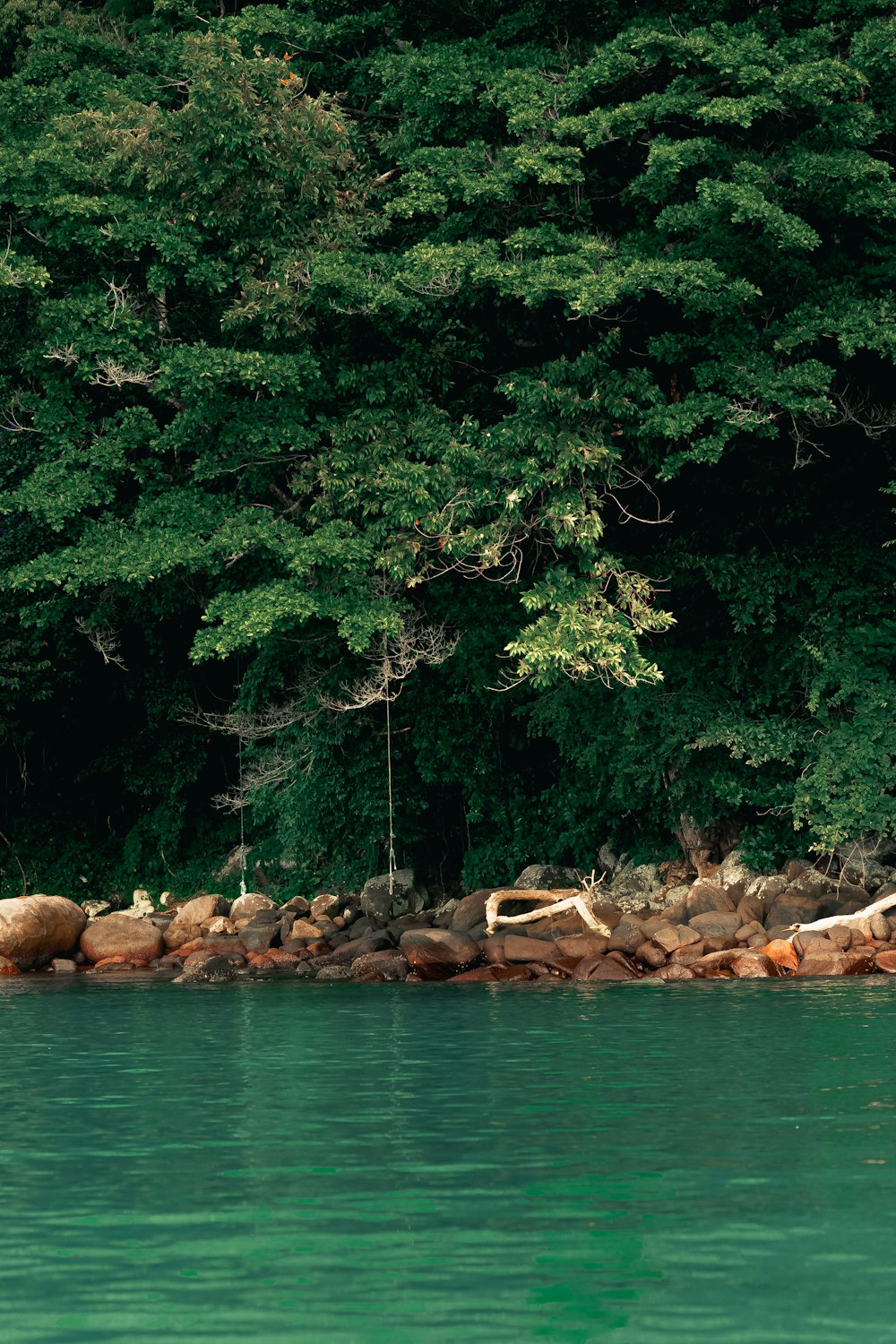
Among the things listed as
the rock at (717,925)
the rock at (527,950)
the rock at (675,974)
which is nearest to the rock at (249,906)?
the rock at (527,950)

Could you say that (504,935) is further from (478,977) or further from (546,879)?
(546,879)

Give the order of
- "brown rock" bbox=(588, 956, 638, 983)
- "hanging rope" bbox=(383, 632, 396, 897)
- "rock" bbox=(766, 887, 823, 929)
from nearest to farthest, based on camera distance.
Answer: "brown rock" bbox=(588, 956, 638, 983), "rock" bbox=(766, 887, 823, 929), "hanging rope" bbox=(383, 632, 396, 897)

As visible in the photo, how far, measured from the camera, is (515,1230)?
6.91m

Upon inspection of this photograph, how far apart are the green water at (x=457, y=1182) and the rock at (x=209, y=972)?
234 inches

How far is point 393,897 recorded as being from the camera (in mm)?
24875

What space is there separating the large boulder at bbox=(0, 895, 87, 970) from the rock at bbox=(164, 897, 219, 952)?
1.40 m

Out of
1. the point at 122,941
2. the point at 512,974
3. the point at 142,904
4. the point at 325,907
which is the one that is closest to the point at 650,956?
the point at 512,974

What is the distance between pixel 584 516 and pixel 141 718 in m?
12.9

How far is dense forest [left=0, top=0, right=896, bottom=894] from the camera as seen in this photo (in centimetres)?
1922

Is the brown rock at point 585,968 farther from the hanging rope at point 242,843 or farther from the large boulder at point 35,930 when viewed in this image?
the hanging rope at point 242,843

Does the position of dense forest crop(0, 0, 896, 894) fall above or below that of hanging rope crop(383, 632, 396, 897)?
above

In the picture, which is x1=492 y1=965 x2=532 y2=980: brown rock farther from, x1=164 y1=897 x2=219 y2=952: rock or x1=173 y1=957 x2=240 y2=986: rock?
x1=164 y1=897 x2=219 y2=952: rock

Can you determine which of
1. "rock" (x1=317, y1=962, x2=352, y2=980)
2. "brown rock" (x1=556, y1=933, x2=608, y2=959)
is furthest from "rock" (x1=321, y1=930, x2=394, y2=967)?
"brown rock" (x1=556, y1=933, x2=608, y2=959)

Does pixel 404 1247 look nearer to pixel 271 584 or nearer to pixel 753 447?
pixel 271 584
